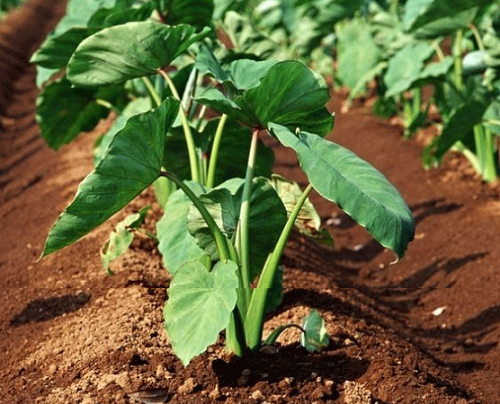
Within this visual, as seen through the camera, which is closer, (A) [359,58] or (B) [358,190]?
(B) [358,190]

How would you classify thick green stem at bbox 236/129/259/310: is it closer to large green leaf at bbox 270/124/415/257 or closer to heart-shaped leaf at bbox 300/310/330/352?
heart-shaped leaf at bbox 300/310/330/352

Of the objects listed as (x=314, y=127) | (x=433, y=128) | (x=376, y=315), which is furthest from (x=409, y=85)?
(x=314, y=127)

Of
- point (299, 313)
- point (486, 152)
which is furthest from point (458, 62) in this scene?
point (299, 313)

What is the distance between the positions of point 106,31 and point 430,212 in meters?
2.56

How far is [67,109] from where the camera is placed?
455cm

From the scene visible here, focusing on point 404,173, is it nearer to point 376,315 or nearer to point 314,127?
point 376,315

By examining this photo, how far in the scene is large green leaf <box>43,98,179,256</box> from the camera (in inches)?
91.4

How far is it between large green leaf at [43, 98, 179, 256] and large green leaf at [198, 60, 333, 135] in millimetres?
153

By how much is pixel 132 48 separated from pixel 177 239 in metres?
0.59

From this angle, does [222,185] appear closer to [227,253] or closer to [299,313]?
[227,253]

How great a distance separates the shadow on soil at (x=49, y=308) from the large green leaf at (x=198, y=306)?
0.87 metres

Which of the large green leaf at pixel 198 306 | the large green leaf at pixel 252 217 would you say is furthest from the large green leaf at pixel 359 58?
the large green leaf at pixel 198 306

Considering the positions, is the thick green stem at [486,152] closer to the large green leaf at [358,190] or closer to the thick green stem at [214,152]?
the thick green stem at [214,152]

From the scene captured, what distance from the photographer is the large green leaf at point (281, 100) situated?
2.48 metres
